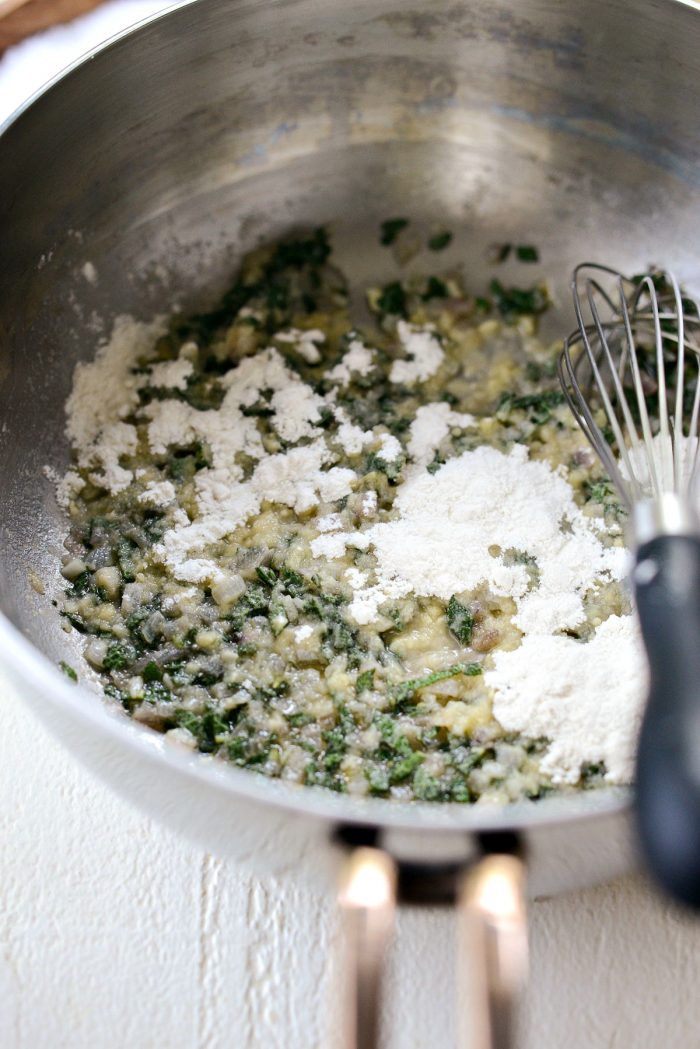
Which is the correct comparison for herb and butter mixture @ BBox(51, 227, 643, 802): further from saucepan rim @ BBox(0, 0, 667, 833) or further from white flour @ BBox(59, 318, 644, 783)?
saucepan rim @ BBox(0, 0, 667, 833)

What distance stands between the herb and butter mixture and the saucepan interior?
0.07 meters

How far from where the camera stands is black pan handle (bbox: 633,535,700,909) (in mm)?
867

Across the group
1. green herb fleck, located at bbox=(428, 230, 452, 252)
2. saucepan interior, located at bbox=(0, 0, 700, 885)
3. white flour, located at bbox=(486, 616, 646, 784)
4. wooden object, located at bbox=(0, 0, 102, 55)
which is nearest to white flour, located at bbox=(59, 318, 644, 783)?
white flour, located at bbox=(486, 616, 646, 784)

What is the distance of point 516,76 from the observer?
1.74 m

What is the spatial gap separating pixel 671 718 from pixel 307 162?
1269mm

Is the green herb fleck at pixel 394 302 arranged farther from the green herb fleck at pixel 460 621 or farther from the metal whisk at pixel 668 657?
the green herb fleck at pixel 460 621

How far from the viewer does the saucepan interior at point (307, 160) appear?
1.50m

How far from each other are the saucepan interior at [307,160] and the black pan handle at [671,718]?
2.07 ft

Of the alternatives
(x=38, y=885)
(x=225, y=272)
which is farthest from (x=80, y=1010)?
(x=225, y=272)

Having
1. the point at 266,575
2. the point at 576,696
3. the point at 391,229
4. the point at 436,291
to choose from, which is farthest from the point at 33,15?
the point at 576,696

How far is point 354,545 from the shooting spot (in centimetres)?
147

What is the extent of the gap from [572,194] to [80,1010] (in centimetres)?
149

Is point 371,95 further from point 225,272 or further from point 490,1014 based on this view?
point 490,1014

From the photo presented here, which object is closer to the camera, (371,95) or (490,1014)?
(490,1014)
